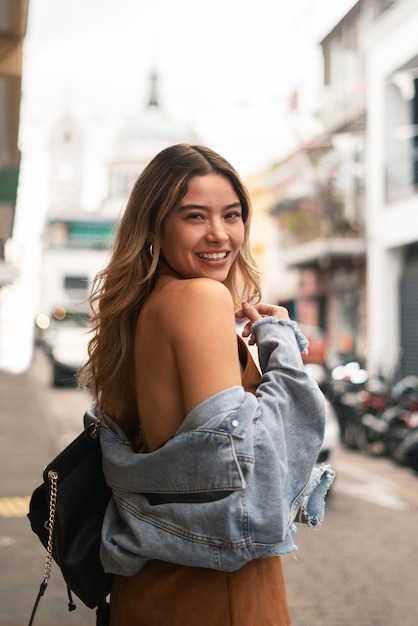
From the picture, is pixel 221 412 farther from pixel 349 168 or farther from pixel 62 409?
pixel 349 168

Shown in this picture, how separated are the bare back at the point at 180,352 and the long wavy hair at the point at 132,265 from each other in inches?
3.5

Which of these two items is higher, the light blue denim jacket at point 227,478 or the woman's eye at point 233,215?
the woman's eye at point 233,215

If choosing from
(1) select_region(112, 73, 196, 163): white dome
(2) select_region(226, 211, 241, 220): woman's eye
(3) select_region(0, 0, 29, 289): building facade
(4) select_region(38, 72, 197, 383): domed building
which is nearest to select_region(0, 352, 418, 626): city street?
(2) select_region(226, 211, 241, 220): woman's eye

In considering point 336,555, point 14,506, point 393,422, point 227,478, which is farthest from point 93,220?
point 227,478

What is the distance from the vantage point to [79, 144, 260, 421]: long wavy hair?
5.81 ft

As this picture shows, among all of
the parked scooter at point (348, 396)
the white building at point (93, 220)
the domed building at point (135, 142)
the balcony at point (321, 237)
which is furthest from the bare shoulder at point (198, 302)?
the domed building at point (135, 142)

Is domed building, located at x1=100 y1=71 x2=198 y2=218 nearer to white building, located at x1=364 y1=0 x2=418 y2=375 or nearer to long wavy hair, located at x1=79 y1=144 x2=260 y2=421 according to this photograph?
white building, located at x1=364 y1=0 x2=418 y2=375

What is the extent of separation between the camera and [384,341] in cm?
1769

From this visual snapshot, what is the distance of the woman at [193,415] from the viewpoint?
157cm

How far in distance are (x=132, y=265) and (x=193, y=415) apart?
1.32ft

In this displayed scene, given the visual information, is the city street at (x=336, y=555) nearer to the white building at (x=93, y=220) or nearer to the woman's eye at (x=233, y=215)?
the woman's eye at (x=233, y=215)

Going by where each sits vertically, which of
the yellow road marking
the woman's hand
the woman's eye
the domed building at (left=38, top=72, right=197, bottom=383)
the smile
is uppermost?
the domed building at (left=38, top=72, right=197, bottom=383)

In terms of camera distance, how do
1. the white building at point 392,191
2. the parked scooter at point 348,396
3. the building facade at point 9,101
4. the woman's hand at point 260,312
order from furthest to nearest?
the white building at point 392,191, the parked scooter at point 348,396, the building facade at point 9,101, the woman's hand at point 260,312

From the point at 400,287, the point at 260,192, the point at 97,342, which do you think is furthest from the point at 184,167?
the point at 260,192
